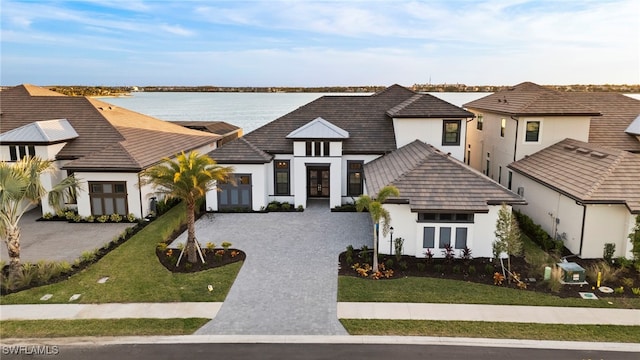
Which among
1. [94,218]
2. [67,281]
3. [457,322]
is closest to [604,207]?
[457,322]

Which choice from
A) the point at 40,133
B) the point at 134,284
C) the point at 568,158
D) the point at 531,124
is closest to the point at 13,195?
the point at 134,284

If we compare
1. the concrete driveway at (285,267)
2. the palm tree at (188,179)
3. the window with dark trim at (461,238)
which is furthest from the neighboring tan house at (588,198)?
the palm tree at (188,179)

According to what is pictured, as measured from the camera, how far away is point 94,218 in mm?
22969

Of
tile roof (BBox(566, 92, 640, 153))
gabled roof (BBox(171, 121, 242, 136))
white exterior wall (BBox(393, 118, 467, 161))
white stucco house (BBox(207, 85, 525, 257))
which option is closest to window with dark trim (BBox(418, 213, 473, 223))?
white stucco house (BBox(207, 85, 525, 257))

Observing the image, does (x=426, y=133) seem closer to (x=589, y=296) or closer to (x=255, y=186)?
(x=255, y=186)

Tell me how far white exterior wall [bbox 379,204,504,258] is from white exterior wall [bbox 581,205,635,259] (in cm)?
363

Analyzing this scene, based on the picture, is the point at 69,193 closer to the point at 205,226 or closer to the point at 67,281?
the point at 205,226

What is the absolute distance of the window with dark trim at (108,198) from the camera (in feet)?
75.6

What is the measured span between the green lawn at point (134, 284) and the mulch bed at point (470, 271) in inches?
190

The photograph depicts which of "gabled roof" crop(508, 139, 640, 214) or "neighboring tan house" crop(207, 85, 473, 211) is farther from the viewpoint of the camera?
"neighboring tan house" crop(207, 85, 473, 211)

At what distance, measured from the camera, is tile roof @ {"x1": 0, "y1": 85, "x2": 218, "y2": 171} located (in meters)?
23.3

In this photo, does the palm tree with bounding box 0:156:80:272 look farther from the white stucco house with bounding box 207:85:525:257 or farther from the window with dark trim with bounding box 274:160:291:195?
the window with dark trim with bounding box 274:160:291:195

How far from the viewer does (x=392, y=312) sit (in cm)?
1304

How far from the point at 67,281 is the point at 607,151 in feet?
77.7
